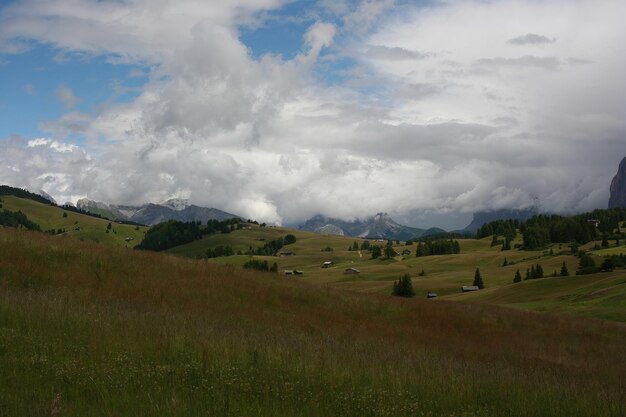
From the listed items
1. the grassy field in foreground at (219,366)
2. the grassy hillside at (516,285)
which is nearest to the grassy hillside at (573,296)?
the grassy hillside at (516,285)

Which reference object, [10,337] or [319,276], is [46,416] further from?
[319,276]

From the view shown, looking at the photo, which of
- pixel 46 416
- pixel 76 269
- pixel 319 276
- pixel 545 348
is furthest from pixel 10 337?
pixel 319 276

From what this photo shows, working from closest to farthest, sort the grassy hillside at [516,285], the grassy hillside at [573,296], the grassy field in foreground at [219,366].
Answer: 1. the grassy field in foreground at [219,366]
2. the grassy hillside at [573,296]
3. the grassy hillside at [516,285]

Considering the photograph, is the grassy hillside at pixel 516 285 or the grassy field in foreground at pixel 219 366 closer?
the grassy field in foreground at pixel 219 366

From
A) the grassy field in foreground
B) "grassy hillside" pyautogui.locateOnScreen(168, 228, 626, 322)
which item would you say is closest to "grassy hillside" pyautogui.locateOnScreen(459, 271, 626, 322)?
"grassy hillside" pyautogui.locateOnScreen(168, 228, 626, 322)

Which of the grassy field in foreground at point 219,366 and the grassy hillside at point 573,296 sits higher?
the grassy field in foreground at point 219,366

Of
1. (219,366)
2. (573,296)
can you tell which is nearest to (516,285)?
(573,296)

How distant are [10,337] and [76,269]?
1031cm

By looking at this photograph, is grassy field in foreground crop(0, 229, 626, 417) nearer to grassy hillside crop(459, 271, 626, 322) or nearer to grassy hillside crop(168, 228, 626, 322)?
grassy hillside crop(168, 228, 626, 322)

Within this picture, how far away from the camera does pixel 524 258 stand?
7254 inches

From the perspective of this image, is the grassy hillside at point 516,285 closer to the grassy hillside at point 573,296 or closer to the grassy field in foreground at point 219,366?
the grassy hillside at point 573,296

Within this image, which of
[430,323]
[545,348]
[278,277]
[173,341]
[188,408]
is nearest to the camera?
[188,408]

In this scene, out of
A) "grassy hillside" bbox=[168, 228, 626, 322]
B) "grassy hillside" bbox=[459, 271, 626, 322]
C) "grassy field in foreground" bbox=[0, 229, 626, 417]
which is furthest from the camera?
"grassy hillside" bbox=[168, 228, 626, 322]

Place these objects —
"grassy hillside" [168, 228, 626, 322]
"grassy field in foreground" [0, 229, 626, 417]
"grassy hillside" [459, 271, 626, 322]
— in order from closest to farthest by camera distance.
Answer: "grassy field in foreground" [0, 229, 626, 417] < "grassy hillside" [459, 271, 626, 322] < "grassy hillside" [168, 228, 626, 322]
